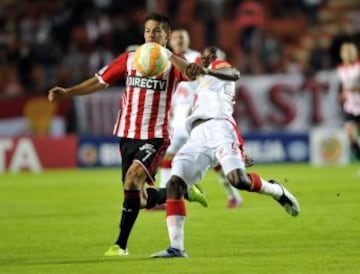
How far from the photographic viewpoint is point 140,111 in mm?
10047

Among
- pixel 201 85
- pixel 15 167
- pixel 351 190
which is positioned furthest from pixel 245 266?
pixel 15 167

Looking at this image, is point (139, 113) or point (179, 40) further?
point (179, 40)

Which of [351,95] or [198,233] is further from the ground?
[351,95]

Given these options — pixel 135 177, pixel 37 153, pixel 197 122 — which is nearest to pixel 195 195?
pixel 197 122

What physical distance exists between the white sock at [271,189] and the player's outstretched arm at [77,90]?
1682mm

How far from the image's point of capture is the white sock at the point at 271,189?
9.95m

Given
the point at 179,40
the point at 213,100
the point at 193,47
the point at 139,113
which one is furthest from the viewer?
the point at 193,47

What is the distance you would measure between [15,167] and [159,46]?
47.9 ft

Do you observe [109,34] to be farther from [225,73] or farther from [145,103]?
[225,73]

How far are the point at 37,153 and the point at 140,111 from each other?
1419 cm

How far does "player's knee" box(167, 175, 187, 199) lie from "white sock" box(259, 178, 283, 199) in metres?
0.93

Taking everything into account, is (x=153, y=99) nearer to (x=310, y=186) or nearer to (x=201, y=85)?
(x=201, y=85)

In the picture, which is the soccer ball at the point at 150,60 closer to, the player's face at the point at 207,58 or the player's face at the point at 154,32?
the player's face at the point at 154,32

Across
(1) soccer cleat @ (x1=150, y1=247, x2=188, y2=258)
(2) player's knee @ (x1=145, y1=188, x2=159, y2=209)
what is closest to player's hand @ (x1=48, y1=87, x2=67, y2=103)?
(2) player's knee @ (x1=145, y1=188, x2=159, y2=209)
